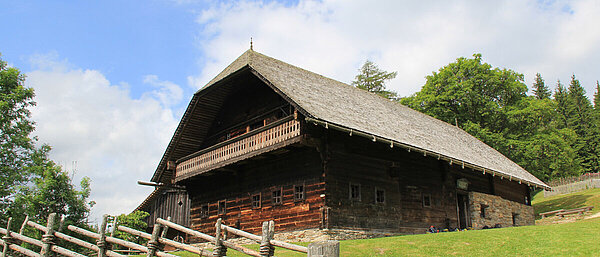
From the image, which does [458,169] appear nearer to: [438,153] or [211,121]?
[438,153]

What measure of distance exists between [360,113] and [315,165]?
4.47 meters

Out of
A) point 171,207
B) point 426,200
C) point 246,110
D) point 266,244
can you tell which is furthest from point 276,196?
point 171,207

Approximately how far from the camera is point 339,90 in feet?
91.7

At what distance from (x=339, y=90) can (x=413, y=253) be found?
13807mm

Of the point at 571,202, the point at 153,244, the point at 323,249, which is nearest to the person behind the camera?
the point at 323,249

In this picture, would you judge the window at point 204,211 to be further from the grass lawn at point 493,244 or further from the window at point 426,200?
the window at point 426,200

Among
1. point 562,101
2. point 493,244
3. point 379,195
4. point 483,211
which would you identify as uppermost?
point 562,101

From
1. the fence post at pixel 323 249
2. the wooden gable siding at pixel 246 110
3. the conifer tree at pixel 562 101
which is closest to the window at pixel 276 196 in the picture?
the wooden gable siding at pixel 246 110

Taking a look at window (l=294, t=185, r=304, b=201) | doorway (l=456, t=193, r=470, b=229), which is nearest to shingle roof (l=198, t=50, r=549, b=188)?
doorway (l=456, t=193, r=470, b=229)

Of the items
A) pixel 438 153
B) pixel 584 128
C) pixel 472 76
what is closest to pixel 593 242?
pixel 438 153

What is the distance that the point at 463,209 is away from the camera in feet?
89.1

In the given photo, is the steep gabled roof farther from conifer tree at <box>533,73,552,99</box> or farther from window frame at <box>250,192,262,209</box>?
conifer tree at <box>533,73,552,99</box>

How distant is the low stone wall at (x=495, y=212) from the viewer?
27312 mm

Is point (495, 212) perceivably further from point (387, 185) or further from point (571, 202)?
point (571, 202)
